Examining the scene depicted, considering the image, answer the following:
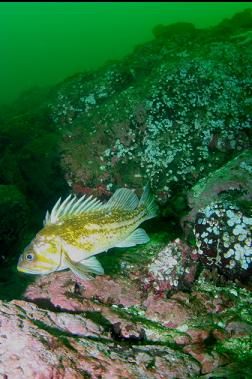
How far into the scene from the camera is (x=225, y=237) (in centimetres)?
425

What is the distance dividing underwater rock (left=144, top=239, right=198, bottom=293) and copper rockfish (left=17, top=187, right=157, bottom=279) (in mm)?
705

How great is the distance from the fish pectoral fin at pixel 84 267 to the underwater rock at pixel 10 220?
1.75 m

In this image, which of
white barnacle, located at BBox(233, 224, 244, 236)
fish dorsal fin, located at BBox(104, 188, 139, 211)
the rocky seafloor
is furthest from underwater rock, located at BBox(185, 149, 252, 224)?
fish dorsal fin, located at BBox(104, 188, 139, 211)

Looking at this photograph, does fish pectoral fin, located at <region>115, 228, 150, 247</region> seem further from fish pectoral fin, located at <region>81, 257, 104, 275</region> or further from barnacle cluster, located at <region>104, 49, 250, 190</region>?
barnacle cluster, located at <region>104, 49, 250, 190</region>

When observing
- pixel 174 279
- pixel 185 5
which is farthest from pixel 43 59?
pixel 185 5

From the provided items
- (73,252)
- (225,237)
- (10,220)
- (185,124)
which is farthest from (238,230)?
(10,220)

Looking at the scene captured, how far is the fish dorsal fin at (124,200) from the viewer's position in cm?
361

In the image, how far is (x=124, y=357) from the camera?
8.84 feet

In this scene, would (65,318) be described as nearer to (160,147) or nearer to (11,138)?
(160,147)

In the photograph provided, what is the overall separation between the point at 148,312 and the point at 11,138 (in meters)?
5.02

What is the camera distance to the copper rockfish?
3.16 meters

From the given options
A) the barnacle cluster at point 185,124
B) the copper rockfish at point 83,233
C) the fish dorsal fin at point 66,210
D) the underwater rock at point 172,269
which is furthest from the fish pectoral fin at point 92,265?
the barnacle cluster at point 185,124

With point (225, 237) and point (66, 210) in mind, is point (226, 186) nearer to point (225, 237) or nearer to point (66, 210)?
point (225, 237)

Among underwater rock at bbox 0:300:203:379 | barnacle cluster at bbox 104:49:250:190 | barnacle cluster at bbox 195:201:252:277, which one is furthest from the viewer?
barnacle cluster at bbox 104:49:250:190
